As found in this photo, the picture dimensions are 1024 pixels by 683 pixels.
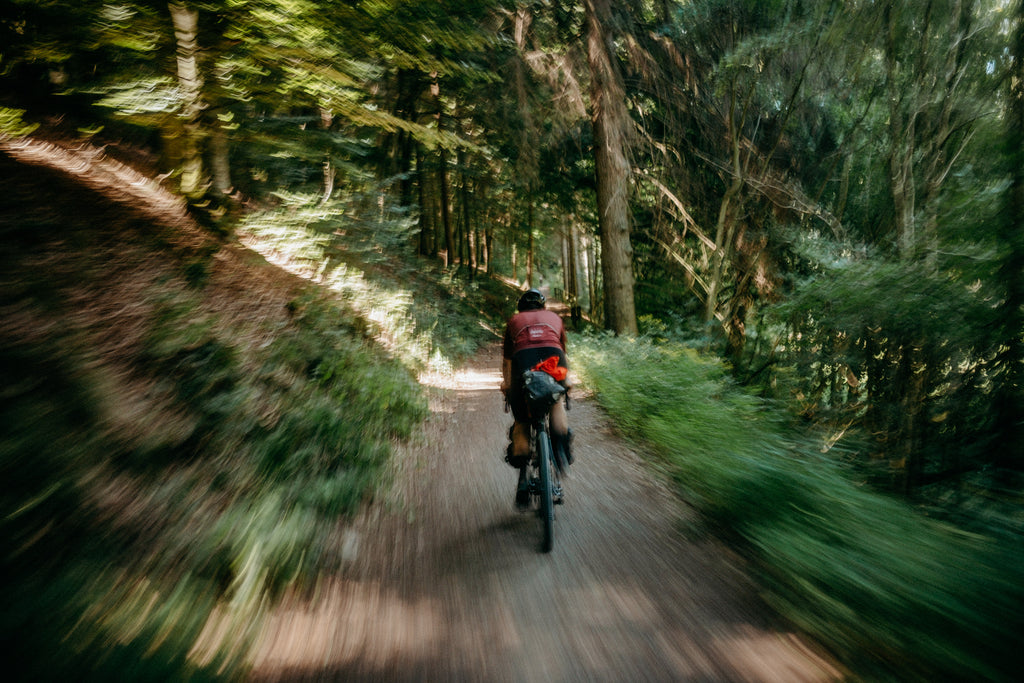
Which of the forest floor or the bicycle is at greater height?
the bicycle

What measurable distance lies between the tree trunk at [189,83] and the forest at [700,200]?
3 cm

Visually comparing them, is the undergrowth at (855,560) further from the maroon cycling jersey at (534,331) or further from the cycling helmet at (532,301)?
the cycling helmet at (532,301)

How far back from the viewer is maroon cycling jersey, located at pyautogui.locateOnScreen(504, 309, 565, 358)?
4.18 metres

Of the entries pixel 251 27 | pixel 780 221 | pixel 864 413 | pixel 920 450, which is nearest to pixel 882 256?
pixel 864 413

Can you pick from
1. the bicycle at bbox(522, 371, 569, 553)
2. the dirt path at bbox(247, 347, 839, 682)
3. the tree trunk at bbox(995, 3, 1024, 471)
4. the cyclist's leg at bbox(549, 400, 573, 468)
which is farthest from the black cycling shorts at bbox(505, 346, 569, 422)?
the tree trunk at bbox(995, 3, 1024, 471)

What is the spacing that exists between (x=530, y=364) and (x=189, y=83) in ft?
18.8

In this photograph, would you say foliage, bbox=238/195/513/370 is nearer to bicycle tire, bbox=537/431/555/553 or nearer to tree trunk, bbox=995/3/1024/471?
bicycle tire, bbox=537/431/555/553

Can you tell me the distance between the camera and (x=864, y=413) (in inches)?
268

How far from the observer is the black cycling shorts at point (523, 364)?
4113 millimetres

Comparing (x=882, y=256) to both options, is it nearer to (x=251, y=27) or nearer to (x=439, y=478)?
(x=439, y=478)

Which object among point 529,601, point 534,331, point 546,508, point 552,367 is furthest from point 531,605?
point 534,331

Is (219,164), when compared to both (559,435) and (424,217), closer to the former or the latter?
(559,435)

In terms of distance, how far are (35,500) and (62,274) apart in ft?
10.4

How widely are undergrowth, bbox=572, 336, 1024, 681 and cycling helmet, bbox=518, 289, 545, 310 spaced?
2.32m
